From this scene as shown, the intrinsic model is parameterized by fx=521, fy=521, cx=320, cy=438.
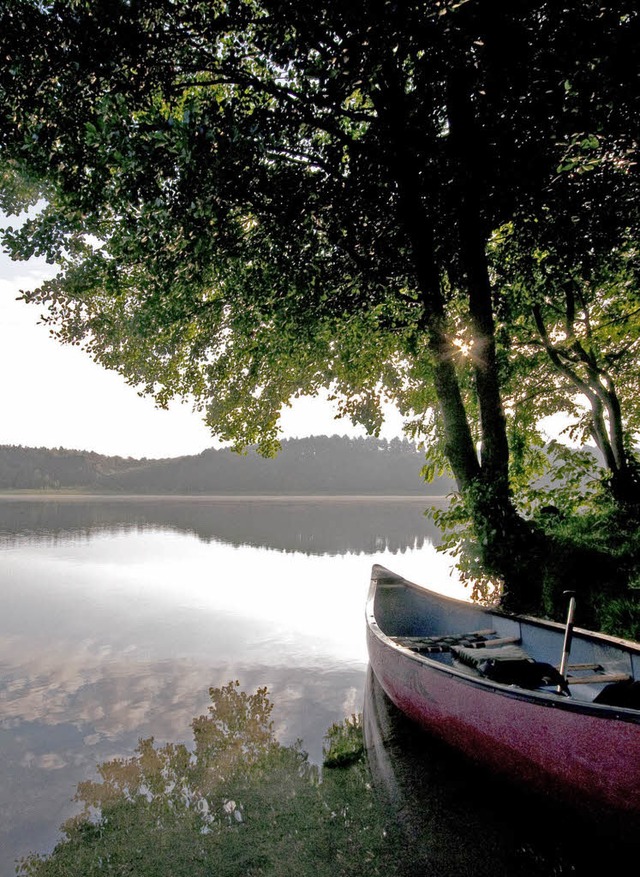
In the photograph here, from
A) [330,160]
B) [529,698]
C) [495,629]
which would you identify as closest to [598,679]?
[529,698]

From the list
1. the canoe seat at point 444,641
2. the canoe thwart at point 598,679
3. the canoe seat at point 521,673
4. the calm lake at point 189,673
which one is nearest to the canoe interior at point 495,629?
the canoe thwart at point 598,679

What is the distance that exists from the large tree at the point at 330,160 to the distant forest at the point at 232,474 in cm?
8615

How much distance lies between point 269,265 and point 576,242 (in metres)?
6.15

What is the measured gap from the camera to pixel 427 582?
767 inches

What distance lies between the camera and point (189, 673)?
32.2ft

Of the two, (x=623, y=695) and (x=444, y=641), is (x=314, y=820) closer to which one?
(x=623, y=695)

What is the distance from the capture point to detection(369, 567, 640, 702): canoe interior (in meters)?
6.12

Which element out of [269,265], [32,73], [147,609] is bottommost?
[147,609]

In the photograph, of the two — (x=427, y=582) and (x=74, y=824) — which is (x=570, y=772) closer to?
(x=74, y=824)

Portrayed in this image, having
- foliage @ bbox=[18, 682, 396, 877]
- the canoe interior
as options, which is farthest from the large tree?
foliage @ bbox=[18, 682, 396, 877]

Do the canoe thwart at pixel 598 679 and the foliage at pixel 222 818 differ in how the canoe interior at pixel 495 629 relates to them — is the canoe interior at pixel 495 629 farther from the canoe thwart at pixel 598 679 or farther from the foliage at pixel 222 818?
the foliage at pixel 222 818

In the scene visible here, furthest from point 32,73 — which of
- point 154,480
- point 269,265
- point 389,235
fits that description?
point 154,480

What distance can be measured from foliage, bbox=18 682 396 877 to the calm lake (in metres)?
0.31

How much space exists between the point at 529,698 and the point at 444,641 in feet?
12.0
